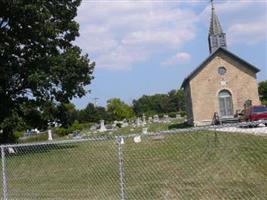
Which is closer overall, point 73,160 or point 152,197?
point 152,197

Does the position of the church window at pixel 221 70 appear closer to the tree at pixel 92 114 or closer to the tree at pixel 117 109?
the tree at pixel 117 109

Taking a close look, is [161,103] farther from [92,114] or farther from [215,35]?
[215,35]

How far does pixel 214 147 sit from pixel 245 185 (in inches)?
99.8

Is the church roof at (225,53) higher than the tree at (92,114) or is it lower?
higher

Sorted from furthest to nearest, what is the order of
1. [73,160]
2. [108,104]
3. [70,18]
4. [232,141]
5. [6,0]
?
[108,104], [70,18], [6,0], [73,160], [232,141]

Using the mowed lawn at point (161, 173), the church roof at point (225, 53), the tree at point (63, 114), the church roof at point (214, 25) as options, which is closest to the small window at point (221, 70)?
the church roof at point (225, 53)

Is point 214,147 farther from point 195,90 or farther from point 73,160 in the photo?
point 195,90

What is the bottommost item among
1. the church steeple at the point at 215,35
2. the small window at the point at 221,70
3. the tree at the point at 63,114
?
the tree at the point at 63,114

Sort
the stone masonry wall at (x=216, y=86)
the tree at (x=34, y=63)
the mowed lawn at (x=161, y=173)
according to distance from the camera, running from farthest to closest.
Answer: the stone masonry wall at (x=216, y=86) → the tree at (x=34, y=63) → the mowed lawn at (x=161, y=173)

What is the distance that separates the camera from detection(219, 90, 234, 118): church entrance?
53.7 metres

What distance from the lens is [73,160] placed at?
1557 centimetres

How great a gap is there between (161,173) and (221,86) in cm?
4244

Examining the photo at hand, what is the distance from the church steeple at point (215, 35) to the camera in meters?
64.9

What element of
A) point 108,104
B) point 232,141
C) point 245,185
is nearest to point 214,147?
point 232,141
